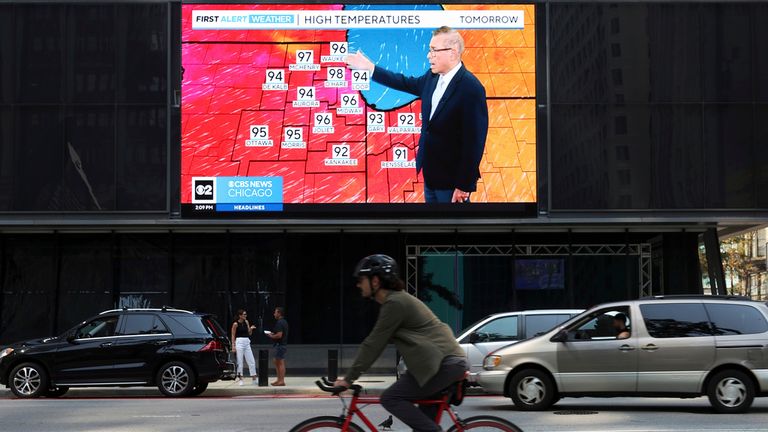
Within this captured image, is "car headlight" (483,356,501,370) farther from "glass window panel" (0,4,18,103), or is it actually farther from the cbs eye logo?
"glass window panel" (0,4,18,103)

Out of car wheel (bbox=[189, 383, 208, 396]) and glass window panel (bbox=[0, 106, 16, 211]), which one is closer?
car wheel (bbox=[189, 383, 208, 396])

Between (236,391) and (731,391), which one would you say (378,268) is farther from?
(236,391)

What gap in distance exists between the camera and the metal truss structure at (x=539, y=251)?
27.6 meters

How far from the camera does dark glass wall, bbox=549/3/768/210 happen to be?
2622 centimetres

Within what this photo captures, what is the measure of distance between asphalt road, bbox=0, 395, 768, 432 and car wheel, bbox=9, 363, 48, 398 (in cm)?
77

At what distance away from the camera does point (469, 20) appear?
1032 inches

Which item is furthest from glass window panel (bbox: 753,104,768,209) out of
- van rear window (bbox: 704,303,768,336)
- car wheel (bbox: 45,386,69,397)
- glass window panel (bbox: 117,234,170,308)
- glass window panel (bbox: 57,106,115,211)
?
car wheel (bbox: 45,386,69,397)

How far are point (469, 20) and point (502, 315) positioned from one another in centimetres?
947

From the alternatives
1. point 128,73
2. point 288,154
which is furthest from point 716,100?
point 128,73

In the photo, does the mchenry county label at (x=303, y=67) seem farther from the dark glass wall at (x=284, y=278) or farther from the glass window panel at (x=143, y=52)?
the dark glass wall at (x=284, y=278)

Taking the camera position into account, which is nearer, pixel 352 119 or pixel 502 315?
pixel 502 315

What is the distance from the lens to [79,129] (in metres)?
26.2

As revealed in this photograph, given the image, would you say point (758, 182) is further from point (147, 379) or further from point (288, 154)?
point (147, 379)

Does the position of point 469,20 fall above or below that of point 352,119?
above
